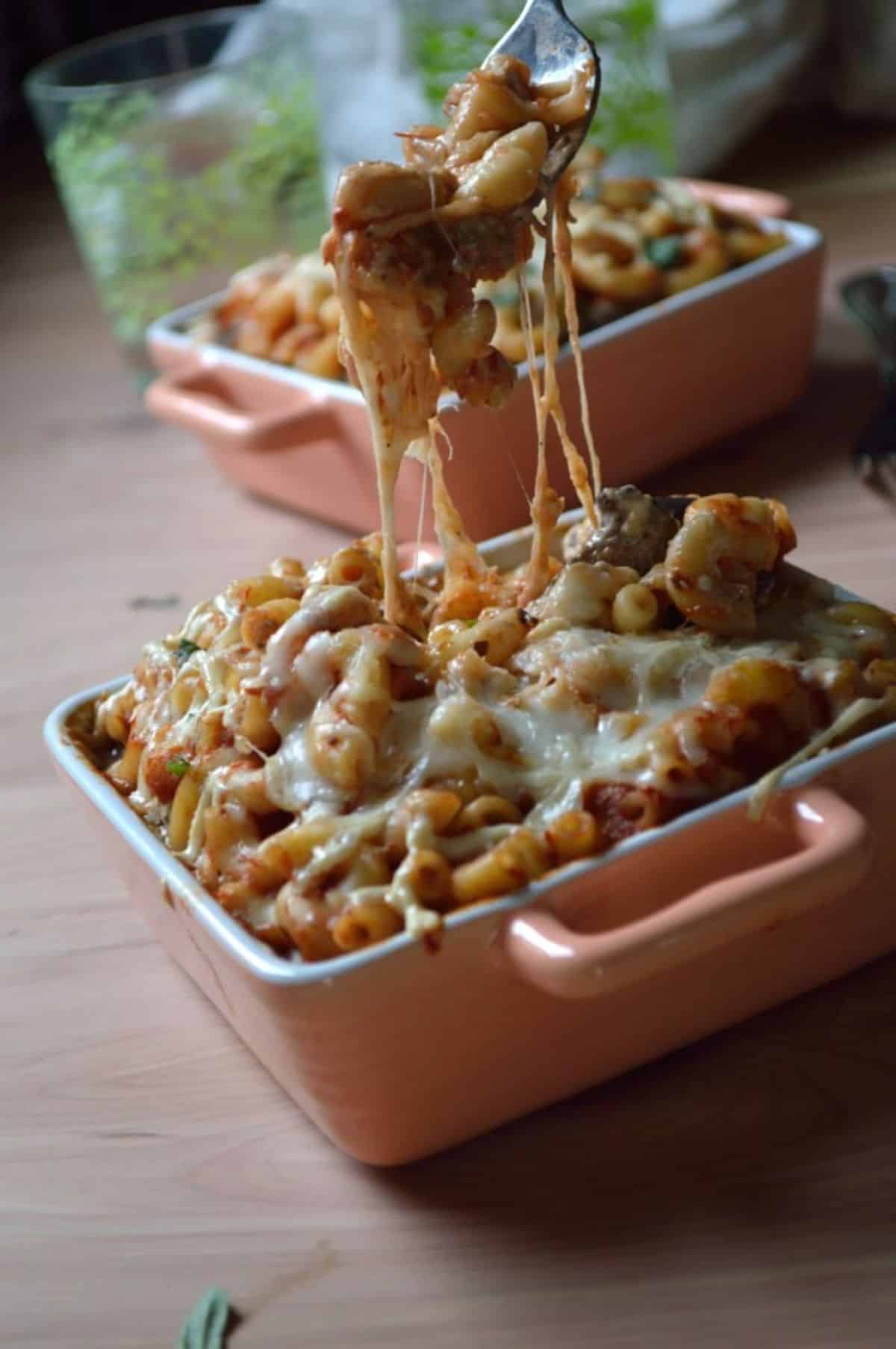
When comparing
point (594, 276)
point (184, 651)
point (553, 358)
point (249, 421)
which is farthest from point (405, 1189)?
point (594, 276)

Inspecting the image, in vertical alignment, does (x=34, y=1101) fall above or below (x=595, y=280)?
below

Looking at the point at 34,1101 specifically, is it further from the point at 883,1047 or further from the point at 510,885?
the point at 883,1047

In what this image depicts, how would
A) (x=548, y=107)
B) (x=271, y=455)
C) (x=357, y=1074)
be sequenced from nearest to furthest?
(x=357, y=1074)
(x=548, y=107)
(x=271, y=455)

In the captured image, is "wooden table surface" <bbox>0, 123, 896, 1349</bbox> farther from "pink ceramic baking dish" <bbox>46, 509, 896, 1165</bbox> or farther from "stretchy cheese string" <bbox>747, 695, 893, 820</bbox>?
Answer: "stretchy cheese string" <bbox>747, 695, 893, 820</bbox>

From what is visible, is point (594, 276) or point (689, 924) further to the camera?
point (594, 276)

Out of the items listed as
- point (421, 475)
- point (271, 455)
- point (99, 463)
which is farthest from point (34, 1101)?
point (99, 463)

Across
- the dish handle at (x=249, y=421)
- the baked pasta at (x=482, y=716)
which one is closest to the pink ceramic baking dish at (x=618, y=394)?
the dish handle at (x=249, y=421)

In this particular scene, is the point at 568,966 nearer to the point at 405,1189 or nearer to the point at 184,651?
the point at 405,1189
